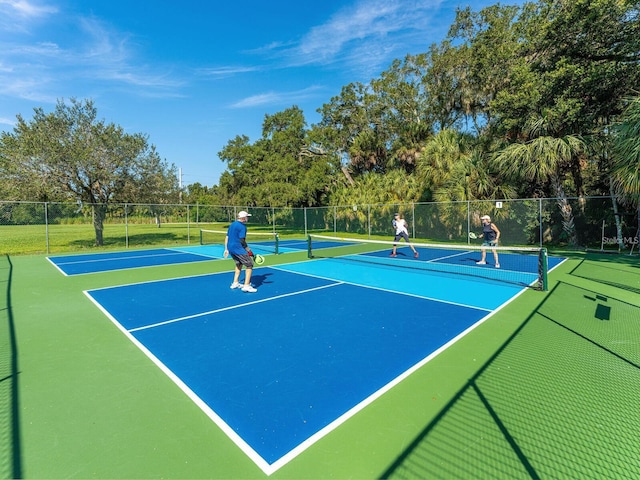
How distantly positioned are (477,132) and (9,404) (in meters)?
29.5

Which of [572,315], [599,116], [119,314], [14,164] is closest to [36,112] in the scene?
[14,164]

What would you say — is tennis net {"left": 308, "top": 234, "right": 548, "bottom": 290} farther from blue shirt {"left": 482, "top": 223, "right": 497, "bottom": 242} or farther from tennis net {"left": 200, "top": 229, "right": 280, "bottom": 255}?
tennis net {"left": 200, "top": 229, "right": 280, "bottom": 255}

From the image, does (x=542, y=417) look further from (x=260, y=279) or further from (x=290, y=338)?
(x=260, y=279)

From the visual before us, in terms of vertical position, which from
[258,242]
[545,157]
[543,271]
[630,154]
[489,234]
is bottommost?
[258,242]

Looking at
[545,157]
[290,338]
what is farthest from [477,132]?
[290,338]

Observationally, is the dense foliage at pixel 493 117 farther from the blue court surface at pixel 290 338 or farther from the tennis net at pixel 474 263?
the blue court surface at pixel 290 338

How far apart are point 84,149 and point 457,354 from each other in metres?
23.2

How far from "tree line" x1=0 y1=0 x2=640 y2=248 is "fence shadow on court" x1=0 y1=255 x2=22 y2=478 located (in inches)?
620

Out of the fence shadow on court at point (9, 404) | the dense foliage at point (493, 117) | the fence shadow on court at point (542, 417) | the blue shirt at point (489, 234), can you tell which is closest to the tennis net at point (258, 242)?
the dense foliage at point (493, 117)

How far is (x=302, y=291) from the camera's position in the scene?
8.84 metres

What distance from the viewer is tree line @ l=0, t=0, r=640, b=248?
14922mm

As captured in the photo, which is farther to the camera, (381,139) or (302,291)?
(381,139)

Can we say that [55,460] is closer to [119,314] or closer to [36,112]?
[119,314]

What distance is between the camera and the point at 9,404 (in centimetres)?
370
